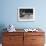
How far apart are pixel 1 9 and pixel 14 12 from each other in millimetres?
424

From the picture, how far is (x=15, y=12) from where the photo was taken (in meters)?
4.18

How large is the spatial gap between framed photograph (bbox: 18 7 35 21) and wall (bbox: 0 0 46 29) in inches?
4.8

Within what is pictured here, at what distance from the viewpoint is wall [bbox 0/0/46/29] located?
4.16 m

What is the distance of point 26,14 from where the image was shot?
4180mm

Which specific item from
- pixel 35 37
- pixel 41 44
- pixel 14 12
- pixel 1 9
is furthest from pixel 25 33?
pixel 1 9

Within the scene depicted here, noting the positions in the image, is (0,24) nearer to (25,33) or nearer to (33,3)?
(25,33)

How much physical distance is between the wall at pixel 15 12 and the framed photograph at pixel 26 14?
0.12 meters

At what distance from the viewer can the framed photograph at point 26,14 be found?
4160 mm

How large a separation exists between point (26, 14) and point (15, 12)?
36 centimetres

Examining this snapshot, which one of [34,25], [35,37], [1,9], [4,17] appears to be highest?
[1,9]

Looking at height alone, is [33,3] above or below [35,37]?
above

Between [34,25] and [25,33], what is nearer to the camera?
[25,33]

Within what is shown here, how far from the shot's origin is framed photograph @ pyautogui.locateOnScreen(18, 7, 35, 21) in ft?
13.6

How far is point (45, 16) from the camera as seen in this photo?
166 inches
